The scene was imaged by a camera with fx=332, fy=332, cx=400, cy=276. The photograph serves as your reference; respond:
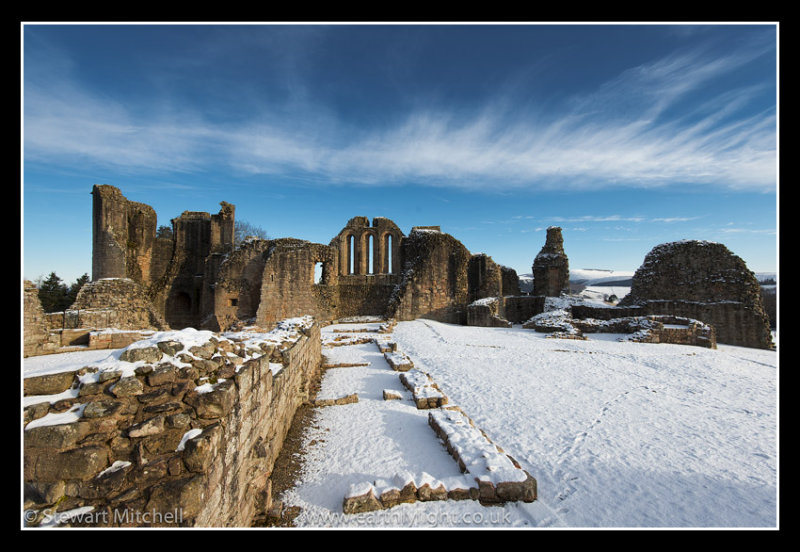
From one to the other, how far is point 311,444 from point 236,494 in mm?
1665

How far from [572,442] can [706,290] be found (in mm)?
18397

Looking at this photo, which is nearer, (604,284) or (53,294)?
(53,294)

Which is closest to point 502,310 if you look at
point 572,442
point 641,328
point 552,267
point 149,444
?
point 552,267

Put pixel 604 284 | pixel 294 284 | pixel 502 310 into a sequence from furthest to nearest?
pixel 604 284
pixel 502 310
pixel 294 284

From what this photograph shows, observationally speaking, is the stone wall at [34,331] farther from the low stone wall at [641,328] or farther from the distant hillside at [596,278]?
the distant hillside at [596,278]

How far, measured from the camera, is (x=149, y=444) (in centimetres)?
220

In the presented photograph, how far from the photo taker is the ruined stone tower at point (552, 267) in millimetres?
22328

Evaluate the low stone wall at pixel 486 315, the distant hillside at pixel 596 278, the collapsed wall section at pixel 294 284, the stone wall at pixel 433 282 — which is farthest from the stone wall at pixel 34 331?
the distant hillside at pixel 596 278

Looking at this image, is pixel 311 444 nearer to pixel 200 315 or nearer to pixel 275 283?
pixel 275 283

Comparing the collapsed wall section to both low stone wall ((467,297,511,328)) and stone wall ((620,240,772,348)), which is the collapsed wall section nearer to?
low stone wall ((467,297,511,328))

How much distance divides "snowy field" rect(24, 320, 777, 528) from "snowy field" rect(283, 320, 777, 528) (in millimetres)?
16

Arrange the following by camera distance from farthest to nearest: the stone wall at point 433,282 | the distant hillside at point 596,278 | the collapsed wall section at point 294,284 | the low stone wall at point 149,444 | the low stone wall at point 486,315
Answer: the distant hillside at point 596,278 → the stone wall at point 433,282 → the collapsed wall section at point 294,284 → the low stone wall at point 486,315 → the low stone wall at point 149,444

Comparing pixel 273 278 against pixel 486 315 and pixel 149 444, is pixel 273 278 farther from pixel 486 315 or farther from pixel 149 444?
pixel 149 444

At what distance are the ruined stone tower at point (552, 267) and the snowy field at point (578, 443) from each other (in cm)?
1384
